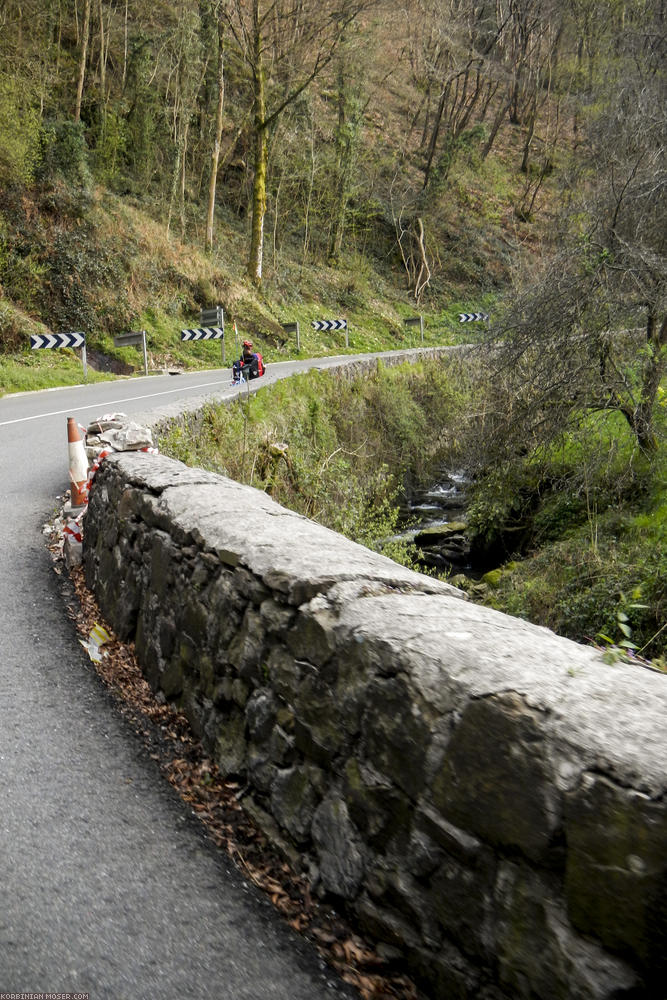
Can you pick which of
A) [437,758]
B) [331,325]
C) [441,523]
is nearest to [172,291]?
[331,325]

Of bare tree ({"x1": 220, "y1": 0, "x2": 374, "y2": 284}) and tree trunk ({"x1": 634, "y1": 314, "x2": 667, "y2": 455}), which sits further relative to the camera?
bare tree ({"x1": 220, "y1": 0, "x2": 374, "y2": 284})

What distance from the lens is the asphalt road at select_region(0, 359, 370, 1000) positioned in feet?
8.11

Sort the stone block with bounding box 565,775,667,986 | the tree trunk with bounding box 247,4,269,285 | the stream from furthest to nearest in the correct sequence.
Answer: the tree trunk with bounding box 247,4,269,285 < the stream < the stone block with bounding box 565,775,667,986

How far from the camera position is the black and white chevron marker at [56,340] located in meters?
19.9

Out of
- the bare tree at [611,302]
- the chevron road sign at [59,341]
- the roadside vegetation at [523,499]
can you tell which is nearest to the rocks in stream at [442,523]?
the roadside vegetation at [523,499]

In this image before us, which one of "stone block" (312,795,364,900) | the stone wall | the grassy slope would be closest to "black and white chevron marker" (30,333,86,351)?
the grassy slope

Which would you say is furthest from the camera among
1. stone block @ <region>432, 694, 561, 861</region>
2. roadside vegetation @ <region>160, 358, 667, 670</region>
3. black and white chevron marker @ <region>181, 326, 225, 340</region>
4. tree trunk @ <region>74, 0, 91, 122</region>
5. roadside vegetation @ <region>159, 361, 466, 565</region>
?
black and white chevron marker @ <region>181, 326, 225, 340</region>

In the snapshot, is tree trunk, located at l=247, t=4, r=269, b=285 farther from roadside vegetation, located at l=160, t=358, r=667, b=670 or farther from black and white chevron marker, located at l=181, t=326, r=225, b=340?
roadside vegetation, located at l=160, t=358, r=667, b=670

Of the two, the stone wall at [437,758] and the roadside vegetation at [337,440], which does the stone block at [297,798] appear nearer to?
the stone wall at [437,758]

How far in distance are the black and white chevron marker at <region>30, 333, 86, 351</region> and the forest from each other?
670 millimetres

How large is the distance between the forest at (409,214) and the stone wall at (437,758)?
908 millimetres

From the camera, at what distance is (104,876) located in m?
2.92

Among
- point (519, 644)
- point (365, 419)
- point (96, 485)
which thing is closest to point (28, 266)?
point (365, 419)

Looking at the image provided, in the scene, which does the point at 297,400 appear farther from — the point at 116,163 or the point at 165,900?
the point at 116,163
